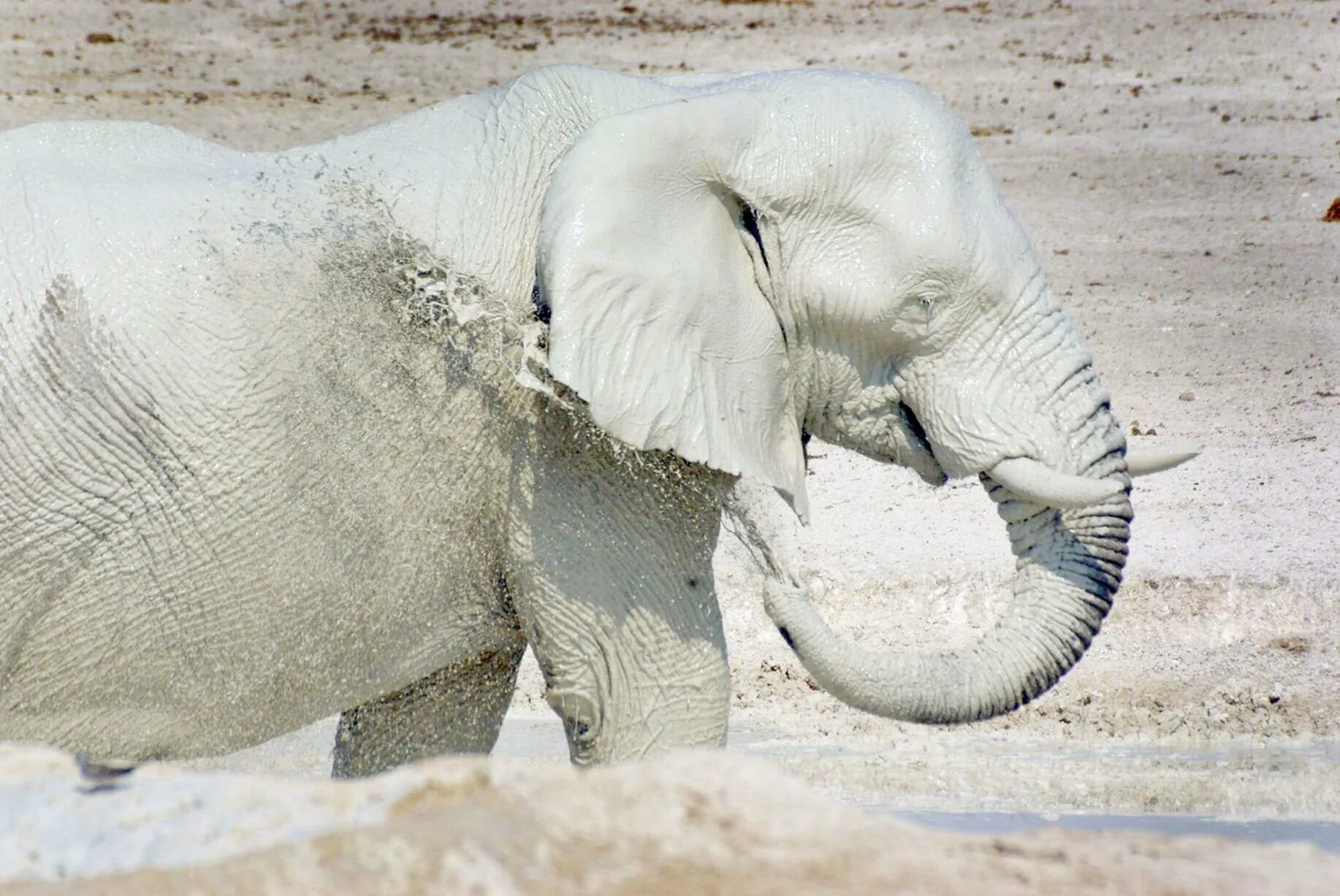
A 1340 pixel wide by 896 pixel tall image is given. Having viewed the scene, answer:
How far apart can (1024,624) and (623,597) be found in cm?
87

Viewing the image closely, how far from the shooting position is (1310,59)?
614 inches

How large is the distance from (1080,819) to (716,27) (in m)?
11.5

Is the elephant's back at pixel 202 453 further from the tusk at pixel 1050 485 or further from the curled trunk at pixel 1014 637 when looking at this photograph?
the tusk at pixel 1050 485

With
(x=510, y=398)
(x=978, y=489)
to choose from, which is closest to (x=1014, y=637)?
(x=510, y=398)

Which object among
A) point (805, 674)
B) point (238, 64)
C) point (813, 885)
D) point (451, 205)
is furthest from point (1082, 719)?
point (238, 64)

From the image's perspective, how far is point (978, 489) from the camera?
31.0 ft

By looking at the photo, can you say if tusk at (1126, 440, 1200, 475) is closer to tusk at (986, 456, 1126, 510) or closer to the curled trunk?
the curled trunk

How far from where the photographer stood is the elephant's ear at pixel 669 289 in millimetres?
4051

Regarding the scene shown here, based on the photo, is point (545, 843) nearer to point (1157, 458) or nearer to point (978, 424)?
point (978, 424)

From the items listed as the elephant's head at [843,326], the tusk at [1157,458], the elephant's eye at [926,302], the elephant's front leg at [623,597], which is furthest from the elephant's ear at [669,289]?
the tusk at [1157,458]

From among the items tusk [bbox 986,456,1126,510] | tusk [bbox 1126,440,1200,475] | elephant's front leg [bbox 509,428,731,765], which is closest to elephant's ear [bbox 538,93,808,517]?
elephant's front leg [bbox 509,428,731,765]

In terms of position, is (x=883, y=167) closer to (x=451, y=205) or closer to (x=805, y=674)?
(x=451, y=205)

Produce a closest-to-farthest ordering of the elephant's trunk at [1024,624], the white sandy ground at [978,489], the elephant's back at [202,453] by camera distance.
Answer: the white sandy ground at [978,489], the elephant's back at [202,453], the elephant's trunk at [1024,624]

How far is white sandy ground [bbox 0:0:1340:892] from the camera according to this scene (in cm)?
274
